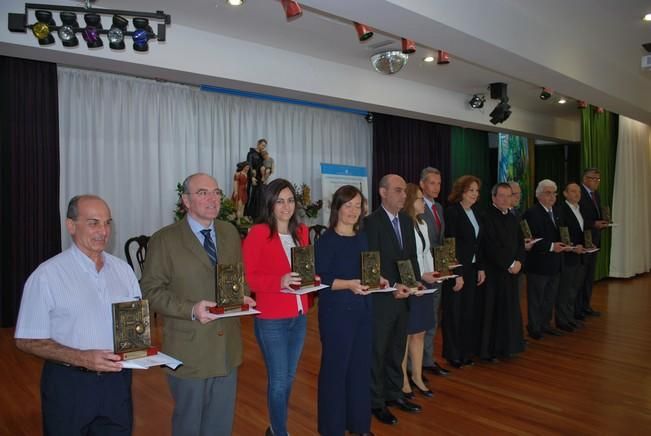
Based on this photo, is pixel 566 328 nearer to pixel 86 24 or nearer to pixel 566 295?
pixel 566 295

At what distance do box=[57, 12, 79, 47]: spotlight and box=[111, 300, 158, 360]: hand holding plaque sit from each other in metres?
3.32

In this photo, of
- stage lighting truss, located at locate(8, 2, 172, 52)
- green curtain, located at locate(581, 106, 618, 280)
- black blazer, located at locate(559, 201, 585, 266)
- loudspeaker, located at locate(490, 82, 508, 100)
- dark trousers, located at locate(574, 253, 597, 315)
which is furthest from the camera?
green curtain, located at locate(581, 106, 618, 280)

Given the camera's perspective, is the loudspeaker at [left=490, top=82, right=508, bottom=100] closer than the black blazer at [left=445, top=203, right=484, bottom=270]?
No

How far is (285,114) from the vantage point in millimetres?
8062

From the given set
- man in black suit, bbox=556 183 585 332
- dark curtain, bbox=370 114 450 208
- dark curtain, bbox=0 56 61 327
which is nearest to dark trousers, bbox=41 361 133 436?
dark curtain, bbox=0 56 61 327

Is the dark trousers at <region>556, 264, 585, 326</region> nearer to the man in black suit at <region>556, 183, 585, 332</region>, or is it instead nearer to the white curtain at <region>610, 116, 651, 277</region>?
the man in black suit at <region>556, 183, 585, 332</region>

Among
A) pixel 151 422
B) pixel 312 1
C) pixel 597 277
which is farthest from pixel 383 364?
pixel 597 277

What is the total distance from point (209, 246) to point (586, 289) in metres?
5.57

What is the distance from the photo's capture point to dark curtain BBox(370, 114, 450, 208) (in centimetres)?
913

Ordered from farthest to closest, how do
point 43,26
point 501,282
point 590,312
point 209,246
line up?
point 590,312
point 501,282
point 43,26
point 209,246

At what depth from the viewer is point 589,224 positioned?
6.12 metres

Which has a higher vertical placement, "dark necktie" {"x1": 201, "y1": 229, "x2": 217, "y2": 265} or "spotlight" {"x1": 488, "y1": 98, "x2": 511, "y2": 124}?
"spotlight" {"x1": 488, "y1": 98, "x2": 511, "y2": 124}

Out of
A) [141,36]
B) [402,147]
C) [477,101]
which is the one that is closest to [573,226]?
[477,101]

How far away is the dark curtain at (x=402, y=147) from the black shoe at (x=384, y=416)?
5.95m
